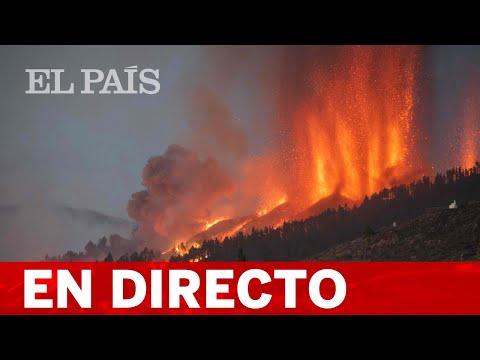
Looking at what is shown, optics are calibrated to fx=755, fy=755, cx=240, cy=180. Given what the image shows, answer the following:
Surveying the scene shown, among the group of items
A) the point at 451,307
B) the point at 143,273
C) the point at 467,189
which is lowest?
the point at 451,307

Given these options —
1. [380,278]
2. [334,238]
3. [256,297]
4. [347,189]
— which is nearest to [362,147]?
[347,189]

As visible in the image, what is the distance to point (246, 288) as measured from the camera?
26.0 m

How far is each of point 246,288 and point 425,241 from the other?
315 inches

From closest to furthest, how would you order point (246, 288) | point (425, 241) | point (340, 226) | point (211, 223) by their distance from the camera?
1. point (246, 288)
2. point (425, 241)
3. point (340, 226)
4. point (211, 223)

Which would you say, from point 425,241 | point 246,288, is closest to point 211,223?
point 246,288

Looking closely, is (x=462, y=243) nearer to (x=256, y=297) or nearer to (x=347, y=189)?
(x=347, y=189)

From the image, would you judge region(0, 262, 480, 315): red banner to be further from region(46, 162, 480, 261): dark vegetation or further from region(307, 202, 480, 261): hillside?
region(46, 162, 480, 261): dark vegetation

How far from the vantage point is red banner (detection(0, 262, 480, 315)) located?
2525 centimetres

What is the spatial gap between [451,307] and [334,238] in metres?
6.15

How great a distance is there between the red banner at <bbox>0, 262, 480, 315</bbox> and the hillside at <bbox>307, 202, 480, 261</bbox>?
0.78 meters

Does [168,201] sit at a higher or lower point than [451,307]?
higher

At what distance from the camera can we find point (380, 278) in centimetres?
2786

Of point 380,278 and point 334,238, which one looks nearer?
point 380,278

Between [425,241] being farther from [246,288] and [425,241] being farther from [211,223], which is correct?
[211,223]
